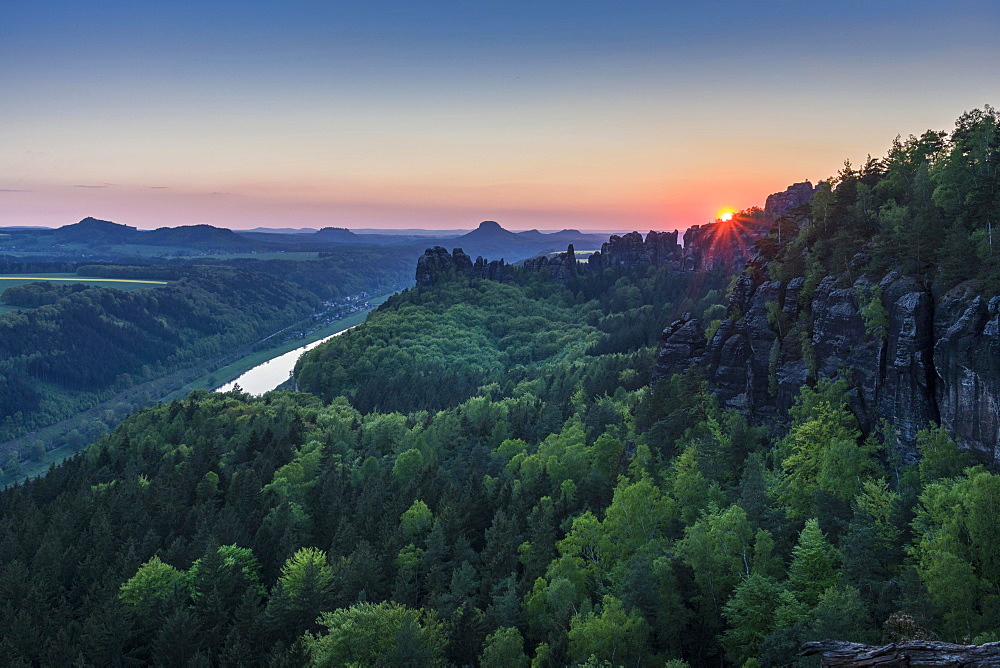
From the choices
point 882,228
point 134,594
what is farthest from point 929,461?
point 134,594

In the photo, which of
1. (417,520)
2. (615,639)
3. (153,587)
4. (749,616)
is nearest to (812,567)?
(749,616)

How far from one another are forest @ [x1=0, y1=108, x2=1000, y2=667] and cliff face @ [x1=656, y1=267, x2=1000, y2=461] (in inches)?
62.6

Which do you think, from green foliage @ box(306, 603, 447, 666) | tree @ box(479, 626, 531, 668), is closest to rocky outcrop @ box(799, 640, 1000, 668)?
tree @ box(479, 626, 531, 668)

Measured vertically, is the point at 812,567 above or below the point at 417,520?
above

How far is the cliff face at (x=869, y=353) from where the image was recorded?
132ft

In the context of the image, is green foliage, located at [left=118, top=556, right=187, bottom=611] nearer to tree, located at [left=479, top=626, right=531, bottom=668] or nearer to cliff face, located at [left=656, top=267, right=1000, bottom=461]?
tree, located at [left=479, top=626, right=531, bottom=668]

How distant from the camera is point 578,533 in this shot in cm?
5391

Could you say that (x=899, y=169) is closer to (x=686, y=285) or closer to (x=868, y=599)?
(x=868, y=599)

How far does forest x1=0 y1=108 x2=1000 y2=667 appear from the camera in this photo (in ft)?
123

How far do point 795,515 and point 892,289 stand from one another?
57.0 feet

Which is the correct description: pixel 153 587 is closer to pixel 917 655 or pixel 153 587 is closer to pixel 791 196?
pixel 917 655

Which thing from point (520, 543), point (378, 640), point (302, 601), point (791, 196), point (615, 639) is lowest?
point (302, 601)

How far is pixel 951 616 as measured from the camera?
3044 centimetres

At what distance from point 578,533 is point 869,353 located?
83.6ft
